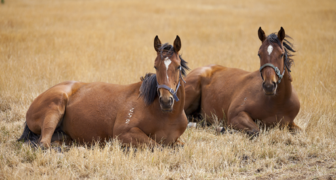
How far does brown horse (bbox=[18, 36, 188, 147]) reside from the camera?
4.29 meters

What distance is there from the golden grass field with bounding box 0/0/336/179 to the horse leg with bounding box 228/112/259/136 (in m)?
0.20

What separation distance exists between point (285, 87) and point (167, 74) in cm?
240

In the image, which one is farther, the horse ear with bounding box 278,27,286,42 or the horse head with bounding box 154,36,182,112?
the horse ear with bounding box 278,27,286,42

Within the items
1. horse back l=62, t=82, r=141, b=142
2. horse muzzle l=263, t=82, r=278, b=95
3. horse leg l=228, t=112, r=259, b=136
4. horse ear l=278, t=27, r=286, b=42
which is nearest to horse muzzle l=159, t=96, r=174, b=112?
horse back l=62, t=82, r=141, b=142

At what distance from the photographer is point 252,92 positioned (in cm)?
579

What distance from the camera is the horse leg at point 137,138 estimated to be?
434cm

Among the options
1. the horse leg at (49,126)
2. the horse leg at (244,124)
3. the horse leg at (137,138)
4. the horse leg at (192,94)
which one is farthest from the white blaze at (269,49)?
the horse leg at (49,126)

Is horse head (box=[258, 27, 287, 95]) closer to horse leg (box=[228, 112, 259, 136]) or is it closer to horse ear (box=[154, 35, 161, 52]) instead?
horse leg (box=[228, 112, 259, 136])

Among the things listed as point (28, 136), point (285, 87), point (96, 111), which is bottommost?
point (28, 136)

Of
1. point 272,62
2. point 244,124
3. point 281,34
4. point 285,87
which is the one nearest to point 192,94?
point 244,124

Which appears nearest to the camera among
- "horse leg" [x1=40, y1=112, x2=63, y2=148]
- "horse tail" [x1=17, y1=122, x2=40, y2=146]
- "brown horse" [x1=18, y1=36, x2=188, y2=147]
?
"brown horse" [x1=18, y1=36, x2=188, y2=147]

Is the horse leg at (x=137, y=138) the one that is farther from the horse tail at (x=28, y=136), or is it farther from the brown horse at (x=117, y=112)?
the horse tail at (x=28, y=136)

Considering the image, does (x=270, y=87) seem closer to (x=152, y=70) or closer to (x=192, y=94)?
(x=192, y=94)

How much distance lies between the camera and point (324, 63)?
9602 mm
